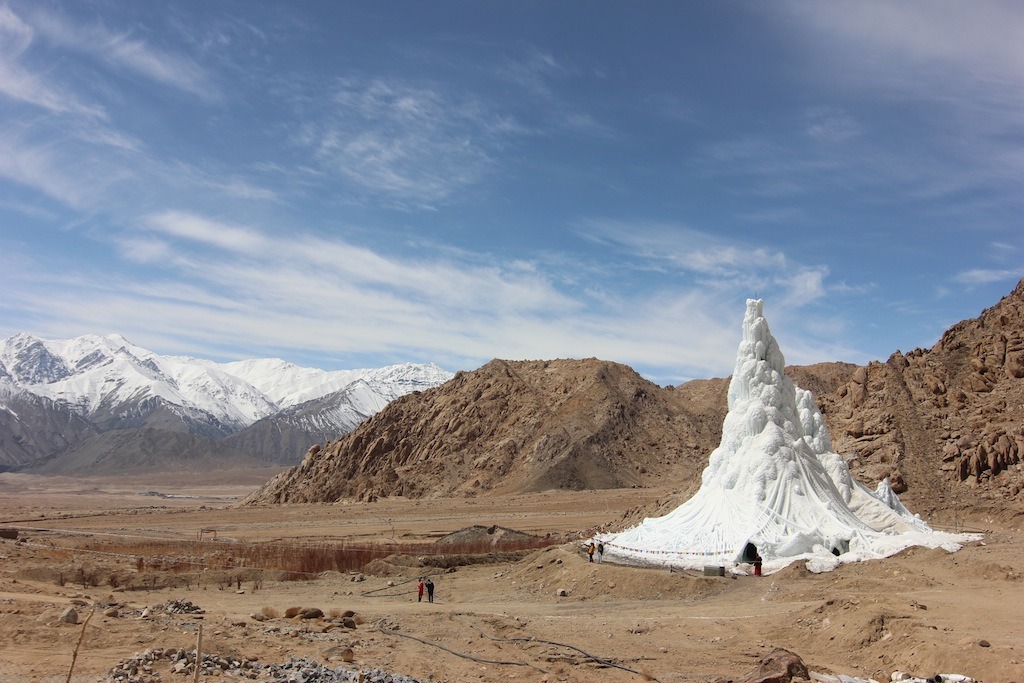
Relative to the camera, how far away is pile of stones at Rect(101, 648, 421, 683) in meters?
11.8

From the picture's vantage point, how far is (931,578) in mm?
20828

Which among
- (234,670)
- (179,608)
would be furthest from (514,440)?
(234,670)

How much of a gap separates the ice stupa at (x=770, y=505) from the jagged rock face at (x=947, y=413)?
28.7 feet

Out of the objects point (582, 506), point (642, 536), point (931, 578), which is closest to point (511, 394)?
point (582, 506)

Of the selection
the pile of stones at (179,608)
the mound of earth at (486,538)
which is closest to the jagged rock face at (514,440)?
the mound of earth at (486,538)

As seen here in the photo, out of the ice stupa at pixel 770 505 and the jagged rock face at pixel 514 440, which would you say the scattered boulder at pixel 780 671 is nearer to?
the ice stupa at pixel 770 505

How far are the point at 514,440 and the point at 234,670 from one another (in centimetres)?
7216

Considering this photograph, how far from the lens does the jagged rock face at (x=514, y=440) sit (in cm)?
7944

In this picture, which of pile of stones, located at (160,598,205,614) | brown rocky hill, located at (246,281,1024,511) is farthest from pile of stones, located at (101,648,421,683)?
brown rocky hill, located at (246,281,1024,511)

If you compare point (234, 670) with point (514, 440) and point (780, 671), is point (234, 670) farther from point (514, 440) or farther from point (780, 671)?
point (514, 440)

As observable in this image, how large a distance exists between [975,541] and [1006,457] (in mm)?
12342

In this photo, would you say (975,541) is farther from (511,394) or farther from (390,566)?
(511,394)

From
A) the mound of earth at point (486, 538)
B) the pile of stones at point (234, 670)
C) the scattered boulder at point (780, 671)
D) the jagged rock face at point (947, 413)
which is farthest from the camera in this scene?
the jagged rock face at point (947, 413)

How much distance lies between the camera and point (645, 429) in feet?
291
